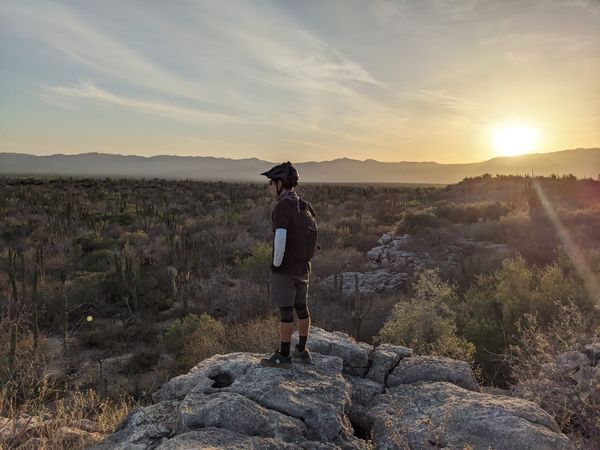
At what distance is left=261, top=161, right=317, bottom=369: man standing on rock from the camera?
4.48 metres

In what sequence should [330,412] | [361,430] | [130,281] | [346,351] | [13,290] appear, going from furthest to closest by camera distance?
[130,281] → [13,290] → [346,351] → [361,430] → [330,412]

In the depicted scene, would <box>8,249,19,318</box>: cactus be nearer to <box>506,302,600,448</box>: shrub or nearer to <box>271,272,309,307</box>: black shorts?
<box>271,272,309,307</box>: black shorts

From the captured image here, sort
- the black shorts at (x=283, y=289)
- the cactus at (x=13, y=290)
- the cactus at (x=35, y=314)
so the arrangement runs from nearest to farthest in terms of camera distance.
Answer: the black shorts at (x=283, y=289) < the cactus at (x=35, y=314) < the cactus at (x=13, y=290)

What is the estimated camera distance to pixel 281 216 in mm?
4488

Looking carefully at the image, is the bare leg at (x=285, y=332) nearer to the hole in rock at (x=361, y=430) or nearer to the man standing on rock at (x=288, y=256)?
the man standing on rock at (x=288, y=256)

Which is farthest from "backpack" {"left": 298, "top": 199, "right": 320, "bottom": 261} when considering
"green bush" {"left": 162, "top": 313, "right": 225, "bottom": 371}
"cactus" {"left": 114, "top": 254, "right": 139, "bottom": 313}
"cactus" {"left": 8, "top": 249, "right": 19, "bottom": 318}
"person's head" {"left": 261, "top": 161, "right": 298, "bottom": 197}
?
"cactus" {"left": 114, "top": 254, "right": 139, "bottom": 313}

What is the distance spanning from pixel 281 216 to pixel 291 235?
240 millimetres

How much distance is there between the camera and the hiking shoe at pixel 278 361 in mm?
4430

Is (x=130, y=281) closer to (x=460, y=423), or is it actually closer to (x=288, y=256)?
(x=288, y=256)

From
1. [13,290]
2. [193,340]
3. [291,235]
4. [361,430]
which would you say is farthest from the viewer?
[13,290]

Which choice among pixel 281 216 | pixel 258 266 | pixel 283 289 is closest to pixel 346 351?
pixel 283 289

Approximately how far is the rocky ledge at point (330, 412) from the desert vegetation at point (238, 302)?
1.81 feet

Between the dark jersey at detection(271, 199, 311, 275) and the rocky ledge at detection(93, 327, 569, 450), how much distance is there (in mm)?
1014

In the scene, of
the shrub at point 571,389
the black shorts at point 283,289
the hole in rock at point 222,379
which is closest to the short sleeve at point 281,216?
the black shorts at point 283,289
